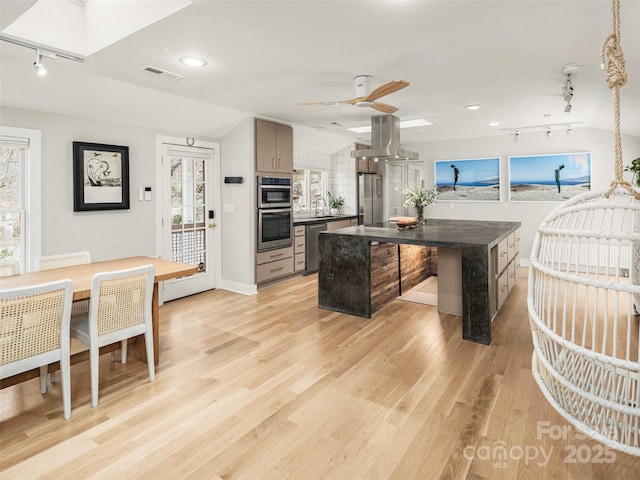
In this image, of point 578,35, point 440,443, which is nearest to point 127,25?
point 578,35

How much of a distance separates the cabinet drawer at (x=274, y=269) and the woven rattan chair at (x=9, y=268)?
251 cm

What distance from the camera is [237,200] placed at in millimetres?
5082

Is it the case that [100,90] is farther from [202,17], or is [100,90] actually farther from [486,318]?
[486,318]

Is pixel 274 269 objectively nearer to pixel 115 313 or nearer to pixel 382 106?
pixel 382 106

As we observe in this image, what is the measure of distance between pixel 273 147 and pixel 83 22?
→ 263 cm

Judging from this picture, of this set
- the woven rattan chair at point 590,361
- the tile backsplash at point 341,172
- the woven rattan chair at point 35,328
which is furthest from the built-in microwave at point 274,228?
the woven rattan chair at point 590,361

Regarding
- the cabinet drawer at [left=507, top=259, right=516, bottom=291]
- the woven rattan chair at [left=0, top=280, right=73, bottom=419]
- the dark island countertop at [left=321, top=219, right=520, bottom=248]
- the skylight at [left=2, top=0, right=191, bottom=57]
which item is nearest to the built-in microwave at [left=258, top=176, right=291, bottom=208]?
the dark island countertop at [left=321, top=219, right=520, bottom=248]

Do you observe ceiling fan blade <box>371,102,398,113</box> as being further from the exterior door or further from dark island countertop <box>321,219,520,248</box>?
the exterior door

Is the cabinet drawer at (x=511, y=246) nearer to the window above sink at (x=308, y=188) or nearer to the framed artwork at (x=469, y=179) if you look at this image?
the framed artwork at (x=469, y=179)

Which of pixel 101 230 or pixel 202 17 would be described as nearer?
pixel 202 17

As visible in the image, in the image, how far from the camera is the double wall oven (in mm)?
5080

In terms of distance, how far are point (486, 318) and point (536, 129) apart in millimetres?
4222

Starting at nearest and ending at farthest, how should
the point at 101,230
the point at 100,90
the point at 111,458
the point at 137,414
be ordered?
the point at 111,458, the point at 137,414, the point at 100,90, the point at 101,230

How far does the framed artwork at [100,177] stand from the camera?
379cm
